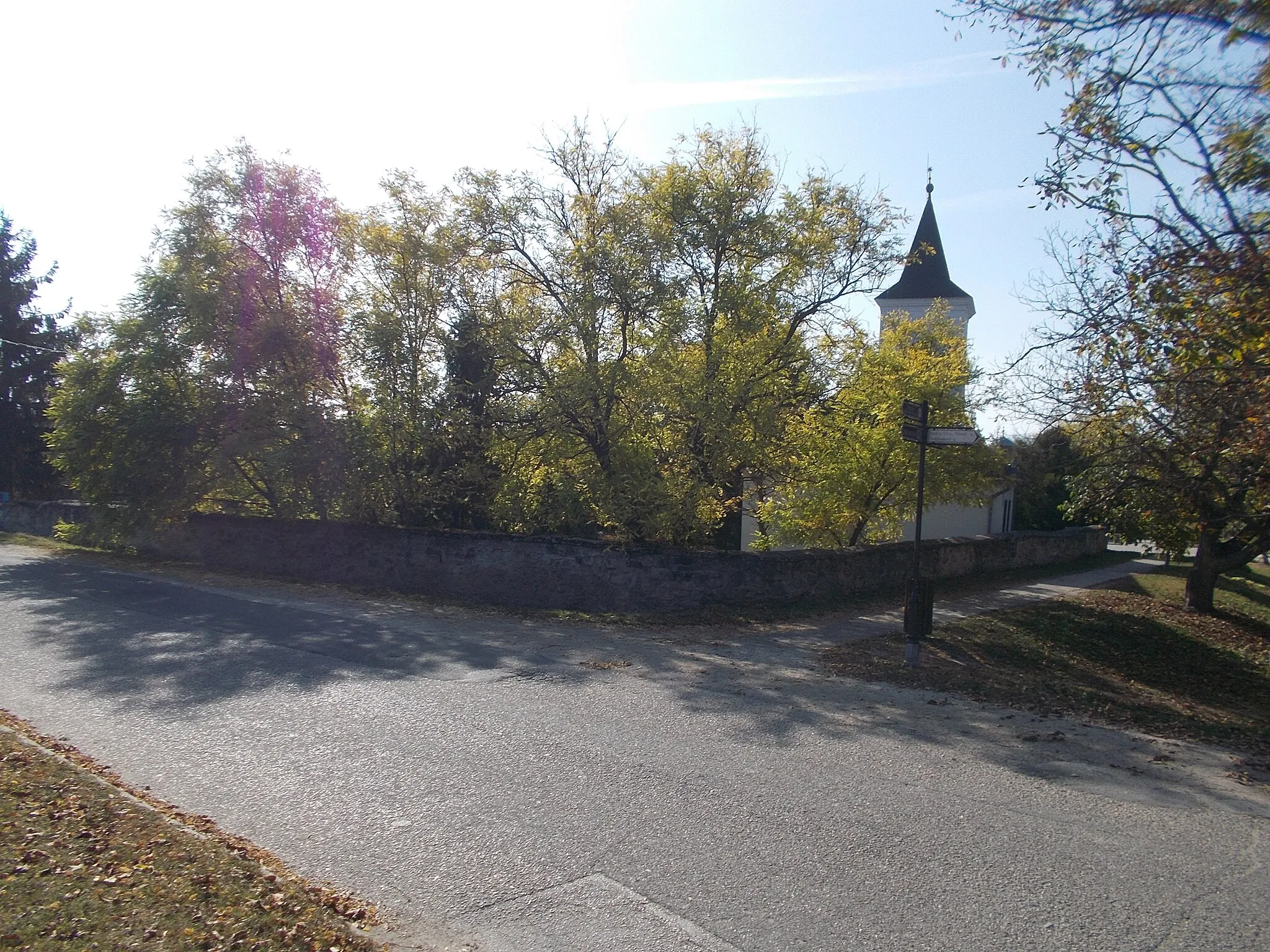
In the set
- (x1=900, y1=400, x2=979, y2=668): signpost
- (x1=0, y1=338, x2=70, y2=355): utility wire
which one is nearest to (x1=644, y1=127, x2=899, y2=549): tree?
(x1=900, y1=400, x2=979, y2=668): signpost

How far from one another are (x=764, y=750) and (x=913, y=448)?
13159mm

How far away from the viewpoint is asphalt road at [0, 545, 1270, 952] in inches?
167

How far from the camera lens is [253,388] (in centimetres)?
1966

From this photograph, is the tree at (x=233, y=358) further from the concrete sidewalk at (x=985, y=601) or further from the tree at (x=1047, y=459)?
the tree at (x=1047, y=459)

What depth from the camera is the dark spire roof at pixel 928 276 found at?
1642 inches

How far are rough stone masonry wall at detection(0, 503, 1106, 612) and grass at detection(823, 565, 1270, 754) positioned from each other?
2469mm

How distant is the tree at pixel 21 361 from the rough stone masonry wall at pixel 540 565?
20622mm

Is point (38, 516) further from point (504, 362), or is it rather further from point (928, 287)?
point (928, 287)

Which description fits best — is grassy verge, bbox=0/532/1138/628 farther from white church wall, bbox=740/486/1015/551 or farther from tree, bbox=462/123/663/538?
white church wall, bbox=740/486/1015/551

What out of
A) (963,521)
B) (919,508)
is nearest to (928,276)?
(963,521)

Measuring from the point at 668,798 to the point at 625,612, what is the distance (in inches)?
349

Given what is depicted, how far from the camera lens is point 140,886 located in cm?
417

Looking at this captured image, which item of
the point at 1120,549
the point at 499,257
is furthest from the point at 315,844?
the point at 1120,549

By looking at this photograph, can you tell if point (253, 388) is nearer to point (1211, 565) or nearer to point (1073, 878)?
point (1073, 878)
